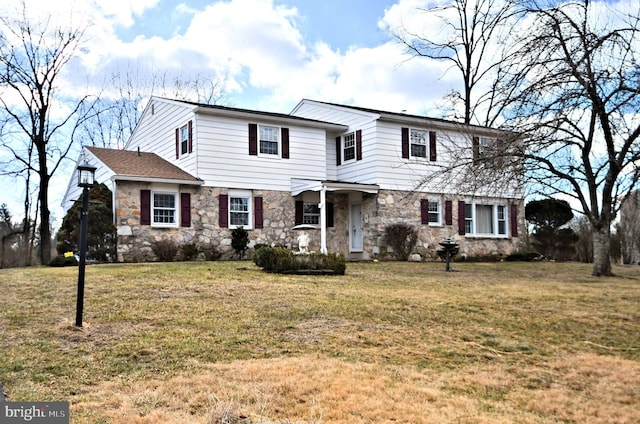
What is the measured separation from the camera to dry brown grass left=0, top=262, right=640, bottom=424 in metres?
4.57

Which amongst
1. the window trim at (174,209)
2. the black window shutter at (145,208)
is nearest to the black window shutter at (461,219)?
the window trim at (174,209)

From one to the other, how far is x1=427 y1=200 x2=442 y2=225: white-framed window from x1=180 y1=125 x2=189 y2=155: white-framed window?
926cm

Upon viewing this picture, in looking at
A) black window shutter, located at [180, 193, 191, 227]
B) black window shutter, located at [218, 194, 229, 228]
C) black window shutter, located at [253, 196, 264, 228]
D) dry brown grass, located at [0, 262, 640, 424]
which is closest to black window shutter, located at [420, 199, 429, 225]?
black window shutter, located at [253, 196, 264, 228]

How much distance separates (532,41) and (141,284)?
9493 millimetres

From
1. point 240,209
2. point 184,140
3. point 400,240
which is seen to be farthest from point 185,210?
point 400,240

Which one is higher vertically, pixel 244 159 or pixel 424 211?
pixel 244 159

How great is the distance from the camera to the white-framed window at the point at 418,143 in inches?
850

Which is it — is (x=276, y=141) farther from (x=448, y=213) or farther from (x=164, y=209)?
(x=448, y=213)

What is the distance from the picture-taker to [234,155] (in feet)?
64.1

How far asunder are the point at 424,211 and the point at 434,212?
0.59 meters

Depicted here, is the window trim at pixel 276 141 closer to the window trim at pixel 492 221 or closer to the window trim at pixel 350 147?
the window trim at pixel 350 147

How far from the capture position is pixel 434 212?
73.0 feet

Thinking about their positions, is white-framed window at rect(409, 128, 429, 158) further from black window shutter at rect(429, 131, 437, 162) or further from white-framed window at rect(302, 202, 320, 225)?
white-framed window at rect(302, 202, 320, 225)

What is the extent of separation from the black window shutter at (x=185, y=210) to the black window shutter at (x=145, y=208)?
104 centimetres
